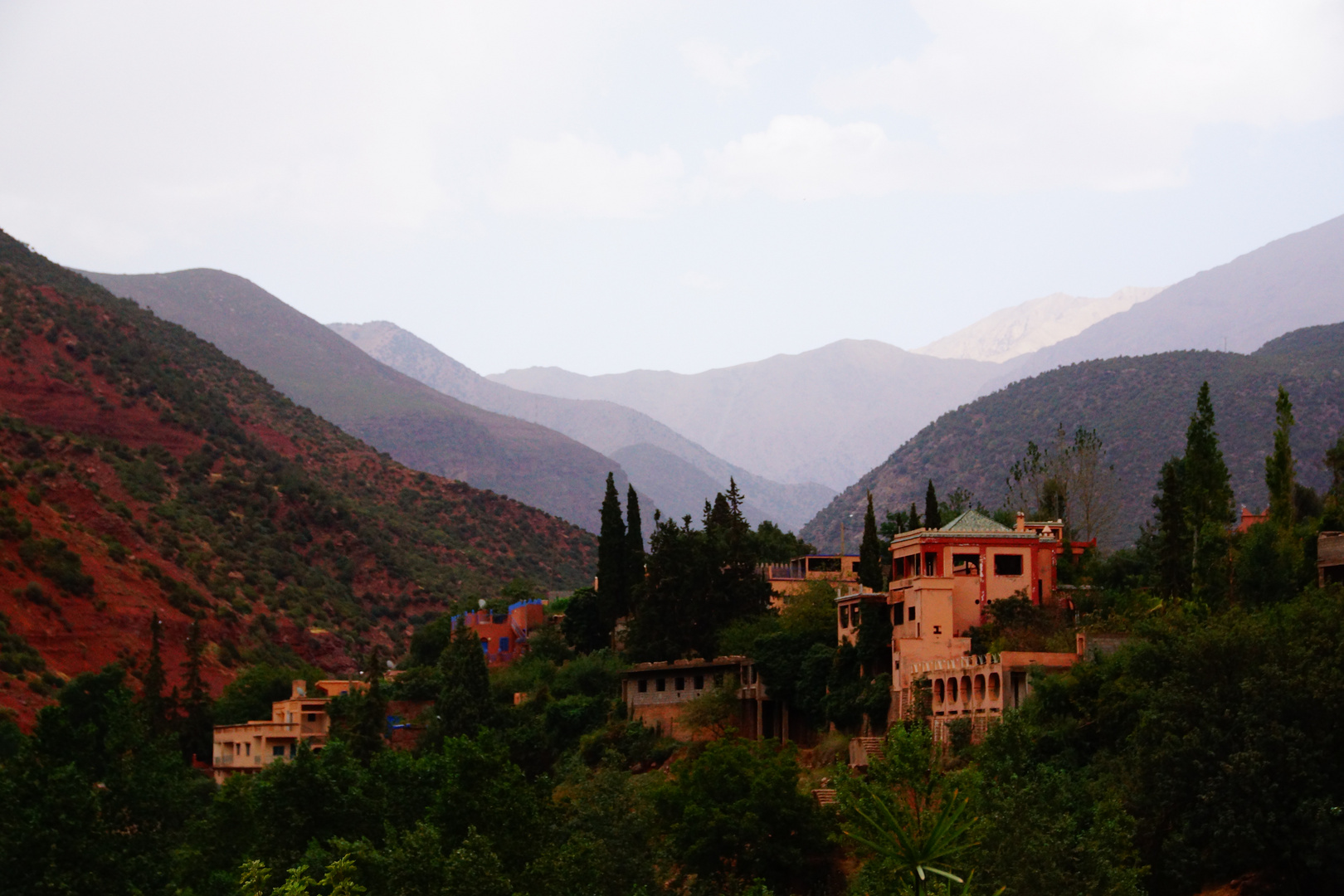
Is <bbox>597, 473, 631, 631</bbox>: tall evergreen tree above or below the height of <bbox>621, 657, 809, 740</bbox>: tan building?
above

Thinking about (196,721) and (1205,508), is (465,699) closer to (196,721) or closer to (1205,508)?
(196,721)

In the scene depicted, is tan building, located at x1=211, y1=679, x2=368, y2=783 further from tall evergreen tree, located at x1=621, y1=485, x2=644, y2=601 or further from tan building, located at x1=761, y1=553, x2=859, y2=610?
tan building, located at x1=761, y1=553, x2=859, y2=610

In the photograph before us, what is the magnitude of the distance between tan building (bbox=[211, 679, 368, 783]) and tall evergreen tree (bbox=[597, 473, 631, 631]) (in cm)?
1160

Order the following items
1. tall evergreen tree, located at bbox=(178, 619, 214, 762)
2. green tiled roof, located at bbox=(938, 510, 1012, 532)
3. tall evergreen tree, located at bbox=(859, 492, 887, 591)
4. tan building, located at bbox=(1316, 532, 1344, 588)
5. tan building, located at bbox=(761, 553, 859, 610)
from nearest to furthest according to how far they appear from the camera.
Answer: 1. tan building, located at bbox=(1316, 532, 1344, 588)
2. green tiled roof, located at bbox=(938, 510, 1012, 532)
3. tall evergreen tree, located at bbox=(859, 492, 887, 591)
4. tan building, located at bbox=(761, 553, 859, 610)
5. tall evergreen tree, located at bbox=(178, 619, 214, 762)

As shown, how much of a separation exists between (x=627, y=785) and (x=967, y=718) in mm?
10275

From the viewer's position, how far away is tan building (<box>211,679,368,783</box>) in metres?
69.0

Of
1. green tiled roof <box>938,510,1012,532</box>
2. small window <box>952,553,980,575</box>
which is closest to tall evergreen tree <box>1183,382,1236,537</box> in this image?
green tiled roof <box>938,510,1012,532</box>

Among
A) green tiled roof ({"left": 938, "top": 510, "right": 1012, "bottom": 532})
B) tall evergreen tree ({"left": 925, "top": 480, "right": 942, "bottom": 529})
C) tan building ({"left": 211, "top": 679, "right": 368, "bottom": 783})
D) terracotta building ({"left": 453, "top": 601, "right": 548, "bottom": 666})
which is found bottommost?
tan building ({"left": 211, "top": 679, "right": 368, "bottom": 783})

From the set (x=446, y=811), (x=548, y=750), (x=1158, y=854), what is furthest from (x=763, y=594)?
(x=1158, y=854)

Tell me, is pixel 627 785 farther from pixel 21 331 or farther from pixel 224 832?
pixel 21 331

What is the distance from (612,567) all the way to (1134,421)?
228ft

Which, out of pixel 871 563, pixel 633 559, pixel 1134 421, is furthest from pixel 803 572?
pixel 1134 421

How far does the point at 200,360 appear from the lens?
435ft

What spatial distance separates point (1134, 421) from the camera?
5010 inches
